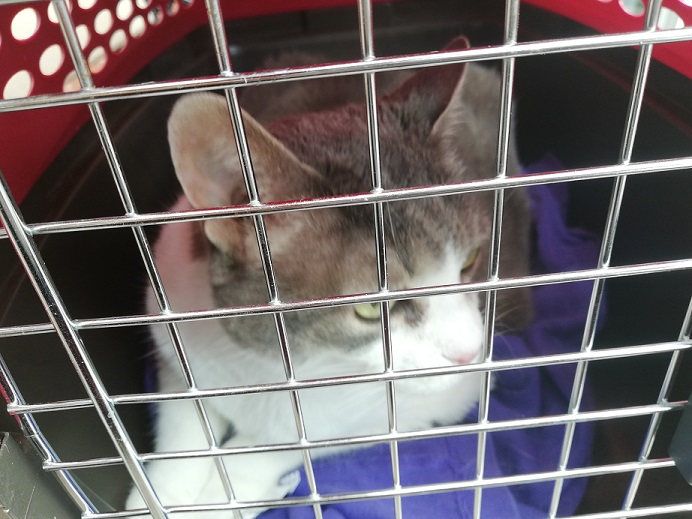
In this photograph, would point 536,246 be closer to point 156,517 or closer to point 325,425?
point 325,425

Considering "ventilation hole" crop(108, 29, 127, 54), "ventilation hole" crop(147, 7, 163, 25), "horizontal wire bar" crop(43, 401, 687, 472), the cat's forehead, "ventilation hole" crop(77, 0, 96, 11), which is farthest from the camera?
"ventilation hole" crop(147, 7, 163, 25)

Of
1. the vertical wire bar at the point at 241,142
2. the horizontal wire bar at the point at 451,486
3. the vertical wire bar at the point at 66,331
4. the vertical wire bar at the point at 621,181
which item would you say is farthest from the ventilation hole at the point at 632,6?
the vertical wire bar at the point at 66,331

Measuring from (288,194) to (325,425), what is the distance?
38cm

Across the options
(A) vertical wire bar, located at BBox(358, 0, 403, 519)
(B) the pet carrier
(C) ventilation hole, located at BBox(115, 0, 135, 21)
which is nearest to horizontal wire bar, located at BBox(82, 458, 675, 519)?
(B) the pet carrier

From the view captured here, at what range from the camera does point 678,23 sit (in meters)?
0.89

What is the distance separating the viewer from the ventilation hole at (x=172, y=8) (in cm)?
129

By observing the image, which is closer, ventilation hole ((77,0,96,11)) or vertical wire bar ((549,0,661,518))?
vertical wire bar ((549,0,661,518))

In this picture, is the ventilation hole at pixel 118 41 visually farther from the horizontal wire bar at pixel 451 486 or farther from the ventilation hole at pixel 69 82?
the horizontal wire bar at pixel 451 486

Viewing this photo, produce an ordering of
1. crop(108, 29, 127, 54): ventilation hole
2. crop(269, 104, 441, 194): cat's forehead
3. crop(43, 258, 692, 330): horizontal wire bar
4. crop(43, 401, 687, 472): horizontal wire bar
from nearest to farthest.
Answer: crop(43, 258, 692, 330): horizontal wire bar
crop(43, 401, 687, 472): horizontal wire bar
crop(269, 104, 441, 194): cat's forehead
crop(108, 29, 127, 54): ventilation hole

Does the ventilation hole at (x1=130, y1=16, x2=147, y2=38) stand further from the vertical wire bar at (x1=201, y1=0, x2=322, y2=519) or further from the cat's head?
the vertical wire bar at (x1=201, y1=0, x2=322, y2=519)

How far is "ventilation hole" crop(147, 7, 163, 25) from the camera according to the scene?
4.06 ft

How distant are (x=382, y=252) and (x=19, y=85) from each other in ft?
2.09

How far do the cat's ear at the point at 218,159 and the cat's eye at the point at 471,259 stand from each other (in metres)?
0.33

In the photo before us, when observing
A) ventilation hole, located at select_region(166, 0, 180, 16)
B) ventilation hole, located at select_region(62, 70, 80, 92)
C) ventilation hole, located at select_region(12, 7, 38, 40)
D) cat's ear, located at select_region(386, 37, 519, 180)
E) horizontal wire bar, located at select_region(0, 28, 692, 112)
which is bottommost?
horizontal wire bar, located at select_region(0, 28, 692, 112)
